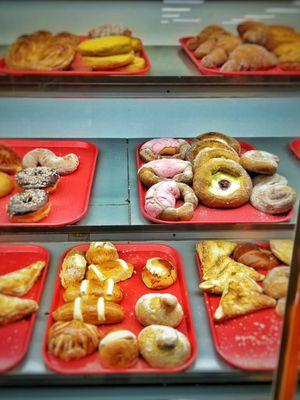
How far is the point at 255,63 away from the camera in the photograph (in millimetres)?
1371

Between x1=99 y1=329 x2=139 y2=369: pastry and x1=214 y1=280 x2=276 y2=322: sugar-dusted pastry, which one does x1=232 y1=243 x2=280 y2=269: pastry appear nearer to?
x1=214 y1=280 x2=276 y2=322: sugar-dusted pastry

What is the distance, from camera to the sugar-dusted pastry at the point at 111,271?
5.63 feet

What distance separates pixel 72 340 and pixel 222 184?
0.63 meters

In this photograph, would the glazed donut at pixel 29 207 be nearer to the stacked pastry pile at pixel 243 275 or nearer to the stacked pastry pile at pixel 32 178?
the stacked pastry pile at pixel 32 178

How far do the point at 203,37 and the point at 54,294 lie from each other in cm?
94

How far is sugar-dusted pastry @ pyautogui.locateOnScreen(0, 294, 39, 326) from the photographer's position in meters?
1.54

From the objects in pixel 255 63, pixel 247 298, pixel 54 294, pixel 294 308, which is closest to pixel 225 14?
pixel 255 63

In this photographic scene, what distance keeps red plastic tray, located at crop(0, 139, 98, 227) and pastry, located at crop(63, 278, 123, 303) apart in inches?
12.1

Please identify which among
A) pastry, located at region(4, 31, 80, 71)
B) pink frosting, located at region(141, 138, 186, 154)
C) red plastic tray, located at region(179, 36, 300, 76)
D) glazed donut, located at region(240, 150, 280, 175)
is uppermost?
pastry, located at region(4, 31, 80, 71)

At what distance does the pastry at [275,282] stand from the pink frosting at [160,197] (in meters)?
0.42

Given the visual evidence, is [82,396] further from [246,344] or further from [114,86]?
[114,86]

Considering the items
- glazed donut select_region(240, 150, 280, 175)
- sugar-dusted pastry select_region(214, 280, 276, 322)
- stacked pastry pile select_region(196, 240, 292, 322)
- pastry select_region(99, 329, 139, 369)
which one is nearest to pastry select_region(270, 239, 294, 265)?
stacked pastry pile select_region(196, 240, 292, 322)

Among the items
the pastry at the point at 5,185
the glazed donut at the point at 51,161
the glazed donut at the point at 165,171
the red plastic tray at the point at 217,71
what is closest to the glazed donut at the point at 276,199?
the glazed donut at the point at 165,171

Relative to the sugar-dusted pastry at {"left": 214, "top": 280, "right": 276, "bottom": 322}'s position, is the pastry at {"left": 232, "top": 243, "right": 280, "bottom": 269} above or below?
above
